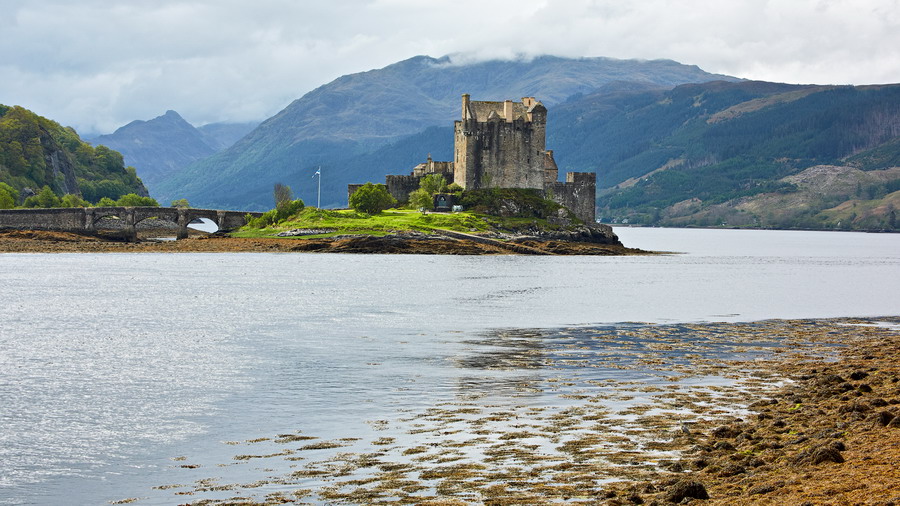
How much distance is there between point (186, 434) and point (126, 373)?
11.3m

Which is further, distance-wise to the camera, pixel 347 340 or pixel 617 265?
pixel 617 265

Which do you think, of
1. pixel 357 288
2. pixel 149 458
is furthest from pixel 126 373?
pixel 357 288

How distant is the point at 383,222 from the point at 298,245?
449 inches

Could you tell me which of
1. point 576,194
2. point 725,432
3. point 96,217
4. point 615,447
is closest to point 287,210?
point 96,217

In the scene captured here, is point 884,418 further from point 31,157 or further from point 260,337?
point 31,157

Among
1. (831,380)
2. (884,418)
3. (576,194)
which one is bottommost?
(831,380)

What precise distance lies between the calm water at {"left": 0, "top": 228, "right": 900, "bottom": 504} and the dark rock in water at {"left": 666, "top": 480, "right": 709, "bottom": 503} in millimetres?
9119

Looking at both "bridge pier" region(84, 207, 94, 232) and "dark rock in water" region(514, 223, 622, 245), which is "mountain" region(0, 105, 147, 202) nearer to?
"bridge pier" region(84, 207, 94, 232)

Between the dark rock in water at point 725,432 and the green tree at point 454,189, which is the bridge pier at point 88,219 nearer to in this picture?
the green tree at point 454,189

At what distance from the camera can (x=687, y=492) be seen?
1786cm

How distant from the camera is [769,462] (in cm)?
2006

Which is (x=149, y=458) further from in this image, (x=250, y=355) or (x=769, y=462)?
(x=250, y=355)

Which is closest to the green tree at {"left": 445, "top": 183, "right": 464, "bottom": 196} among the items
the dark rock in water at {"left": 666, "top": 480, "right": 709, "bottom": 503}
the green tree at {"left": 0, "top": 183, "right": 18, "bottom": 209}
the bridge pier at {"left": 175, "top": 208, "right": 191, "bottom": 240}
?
the bridge pier at {"left": 175, "top": 208, "right": 191, "bottom": 240}

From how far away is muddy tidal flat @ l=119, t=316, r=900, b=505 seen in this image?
18.8 metres
